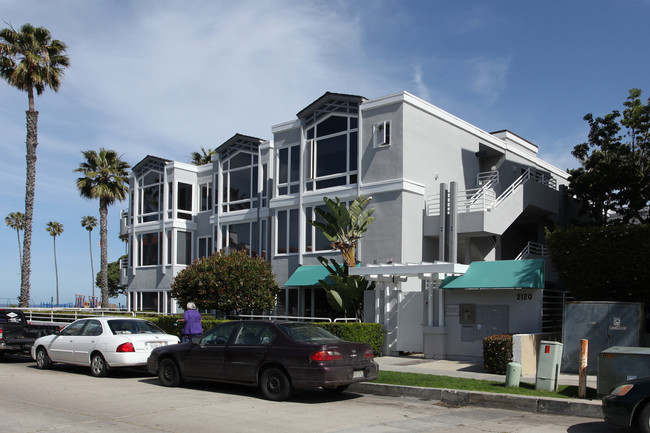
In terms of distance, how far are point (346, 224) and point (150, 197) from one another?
52.8 feet

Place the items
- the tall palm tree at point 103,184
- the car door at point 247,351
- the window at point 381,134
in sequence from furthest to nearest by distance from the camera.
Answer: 1. the tall palm tree at point 103,184
2. the window at point 381,134
3. the car door at point 247,351

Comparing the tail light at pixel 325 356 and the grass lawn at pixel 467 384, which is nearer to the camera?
the tail light at pixel 325 356

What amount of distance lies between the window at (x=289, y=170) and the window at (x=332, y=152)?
98 centimetres

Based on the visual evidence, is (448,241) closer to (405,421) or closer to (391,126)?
(391,126)

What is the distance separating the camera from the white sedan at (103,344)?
1409 centimetres

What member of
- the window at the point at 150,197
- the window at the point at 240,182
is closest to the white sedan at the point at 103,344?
the window at the point at 240,182

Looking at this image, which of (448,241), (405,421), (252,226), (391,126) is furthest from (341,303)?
(405,421)

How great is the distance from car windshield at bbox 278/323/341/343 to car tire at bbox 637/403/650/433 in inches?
206

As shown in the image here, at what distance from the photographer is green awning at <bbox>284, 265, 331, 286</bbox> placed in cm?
2342

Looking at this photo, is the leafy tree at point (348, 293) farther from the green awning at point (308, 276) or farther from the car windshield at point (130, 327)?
the car windshield at point (130, 327)

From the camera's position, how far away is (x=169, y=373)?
1289 cm

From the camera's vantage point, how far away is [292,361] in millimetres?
10961

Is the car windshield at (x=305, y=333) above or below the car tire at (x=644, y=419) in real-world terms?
above

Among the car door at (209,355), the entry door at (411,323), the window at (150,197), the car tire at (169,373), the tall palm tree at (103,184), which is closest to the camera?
the car door at (209,355)
